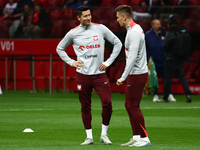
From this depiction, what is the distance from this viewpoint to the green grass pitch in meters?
9.43

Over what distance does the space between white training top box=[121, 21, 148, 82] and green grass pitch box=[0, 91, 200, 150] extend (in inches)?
45.3

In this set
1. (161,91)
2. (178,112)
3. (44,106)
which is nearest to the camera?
(178,112)

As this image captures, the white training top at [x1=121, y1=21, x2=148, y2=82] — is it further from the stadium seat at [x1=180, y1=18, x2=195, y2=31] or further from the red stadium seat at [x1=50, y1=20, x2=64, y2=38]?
the red stadium seat at [x1=50, y1=20, x2=64, y2=38]

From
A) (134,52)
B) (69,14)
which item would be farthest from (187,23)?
(134,52)

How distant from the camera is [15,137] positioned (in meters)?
10.4

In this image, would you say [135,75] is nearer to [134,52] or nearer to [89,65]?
[134,52]

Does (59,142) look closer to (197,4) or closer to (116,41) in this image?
(116,41)

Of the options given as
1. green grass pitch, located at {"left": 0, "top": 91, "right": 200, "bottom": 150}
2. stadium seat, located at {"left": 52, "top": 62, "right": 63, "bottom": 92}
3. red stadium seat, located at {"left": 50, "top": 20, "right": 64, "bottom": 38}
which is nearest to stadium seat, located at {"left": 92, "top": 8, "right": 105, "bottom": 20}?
red stadium seat, located at {"left": 50, "top": 20, "right": 64, "bottom": 38}

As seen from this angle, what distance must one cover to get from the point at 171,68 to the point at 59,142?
8.60 m

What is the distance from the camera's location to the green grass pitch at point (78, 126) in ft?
30.9

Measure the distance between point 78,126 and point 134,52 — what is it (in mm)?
3802

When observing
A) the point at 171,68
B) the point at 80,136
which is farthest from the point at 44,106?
the point at 80,136

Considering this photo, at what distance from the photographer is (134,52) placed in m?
8.73

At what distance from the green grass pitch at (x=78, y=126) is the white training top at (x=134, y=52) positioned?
115cm
